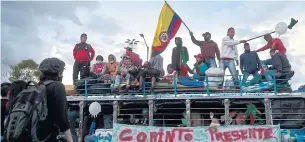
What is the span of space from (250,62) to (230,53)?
704 millimetres

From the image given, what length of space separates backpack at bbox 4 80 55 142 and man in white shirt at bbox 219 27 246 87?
30.4ft

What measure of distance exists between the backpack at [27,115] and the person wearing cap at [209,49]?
371 inches

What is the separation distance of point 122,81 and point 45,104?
9153 mm

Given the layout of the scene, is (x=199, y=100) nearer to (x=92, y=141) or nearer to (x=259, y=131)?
(x=259, y=131)

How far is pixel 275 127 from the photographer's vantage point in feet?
34.9

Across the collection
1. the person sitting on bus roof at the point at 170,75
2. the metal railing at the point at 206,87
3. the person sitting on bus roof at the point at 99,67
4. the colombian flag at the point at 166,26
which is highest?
the colombian flag at the point at 166,26

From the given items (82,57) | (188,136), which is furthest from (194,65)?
(82,57)

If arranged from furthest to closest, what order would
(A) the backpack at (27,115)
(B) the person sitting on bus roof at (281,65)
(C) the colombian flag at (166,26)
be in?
1. (C) the colombian flag at (166,26)
2. (B) the person sitting on bus roof at (281,65)
3. (A) the backpack at (27,115)

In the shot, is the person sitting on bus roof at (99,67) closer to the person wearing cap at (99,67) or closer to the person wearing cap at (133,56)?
the person wearing cap at (99,67)

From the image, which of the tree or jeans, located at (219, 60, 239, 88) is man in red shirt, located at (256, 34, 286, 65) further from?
the tree

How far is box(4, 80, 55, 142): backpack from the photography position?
362 centimetres

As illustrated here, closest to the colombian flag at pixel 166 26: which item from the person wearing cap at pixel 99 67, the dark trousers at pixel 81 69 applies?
the person wearing cap at pixel 99 67

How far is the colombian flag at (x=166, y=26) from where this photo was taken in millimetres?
13969

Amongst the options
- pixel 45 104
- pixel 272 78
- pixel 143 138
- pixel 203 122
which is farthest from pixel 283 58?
→ pixel 45 104
